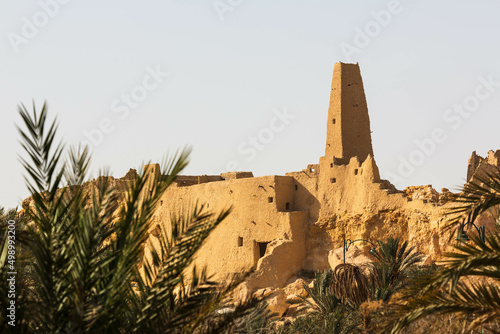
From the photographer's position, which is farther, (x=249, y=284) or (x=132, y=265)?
(x=249, y=284)

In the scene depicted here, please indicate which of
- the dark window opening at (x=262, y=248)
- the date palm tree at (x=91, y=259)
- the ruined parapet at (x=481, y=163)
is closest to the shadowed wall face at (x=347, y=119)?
the ruined parapet at (x=481, y=163)

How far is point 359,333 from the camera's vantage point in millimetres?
18641

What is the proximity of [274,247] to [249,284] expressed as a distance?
167cm

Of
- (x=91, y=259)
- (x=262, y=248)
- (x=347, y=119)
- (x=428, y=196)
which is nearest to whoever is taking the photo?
(x=91, y=259)

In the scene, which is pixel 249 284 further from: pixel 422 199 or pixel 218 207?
A: pixel 422 199

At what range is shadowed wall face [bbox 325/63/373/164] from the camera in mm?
30969

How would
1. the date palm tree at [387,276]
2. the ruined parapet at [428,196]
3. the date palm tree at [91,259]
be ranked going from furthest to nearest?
the ruined parapet at [428,196] < the date palm tree at [387,276] < the date palm tree at [91,259]

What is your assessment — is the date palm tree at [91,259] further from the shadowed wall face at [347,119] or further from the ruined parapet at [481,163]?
the shadowed wall face at [347,119]

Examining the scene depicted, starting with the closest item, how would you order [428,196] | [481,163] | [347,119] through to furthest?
[481,163], [428,196], [347,119]

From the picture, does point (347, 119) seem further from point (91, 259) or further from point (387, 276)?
point (91, 259)

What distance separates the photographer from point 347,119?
103 feet

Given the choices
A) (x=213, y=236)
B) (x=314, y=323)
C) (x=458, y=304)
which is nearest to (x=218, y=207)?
(x=213, y=236)

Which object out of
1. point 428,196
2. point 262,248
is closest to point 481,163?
point 428,196

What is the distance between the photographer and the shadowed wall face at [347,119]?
31.0 meters
